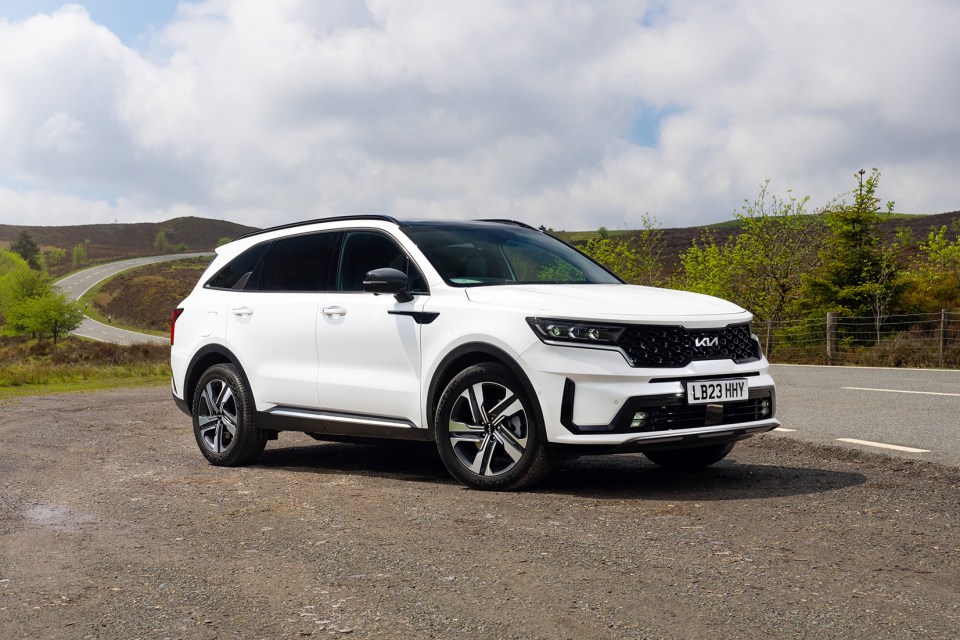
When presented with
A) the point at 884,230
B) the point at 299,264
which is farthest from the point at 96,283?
the point at 299,264

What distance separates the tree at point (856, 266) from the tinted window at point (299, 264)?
81.8 ft

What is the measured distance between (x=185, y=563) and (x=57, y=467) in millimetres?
4306

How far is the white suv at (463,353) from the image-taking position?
5875 mm

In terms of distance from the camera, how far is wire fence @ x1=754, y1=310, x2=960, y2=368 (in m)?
23.5

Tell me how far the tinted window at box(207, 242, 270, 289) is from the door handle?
4.12ft

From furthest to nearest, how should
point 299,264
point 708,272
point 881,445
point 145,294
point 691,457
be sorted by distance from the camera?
1. point 145,294
2. point 708,272
3. point 881,445
4. point 299,264
5. point 691,457

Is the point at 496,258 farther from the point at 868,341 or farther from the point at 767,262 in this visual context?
the point at 767,262

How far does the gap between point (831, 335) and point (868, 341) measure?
1.04 m

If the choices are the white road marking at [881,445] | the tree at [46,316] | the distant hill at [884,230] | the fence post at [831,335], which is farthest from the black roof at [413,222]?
the tree at [46,316]

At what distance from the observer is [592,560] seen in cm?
451

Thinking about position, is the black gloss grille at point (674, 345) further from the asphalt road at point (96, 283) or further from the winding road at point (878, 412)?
the asphalt road at point (96, 283)

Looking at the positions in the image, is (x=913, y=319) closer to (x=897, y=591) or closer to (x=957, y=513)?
(x=957, y=513)

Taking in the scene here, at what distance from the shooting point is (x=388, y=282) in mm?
6598

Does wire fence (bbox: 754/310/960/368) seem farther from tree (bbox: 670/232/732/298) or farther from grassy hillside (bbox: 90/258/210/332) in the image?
grassy hillside (bbox: 90/258/210/332)
